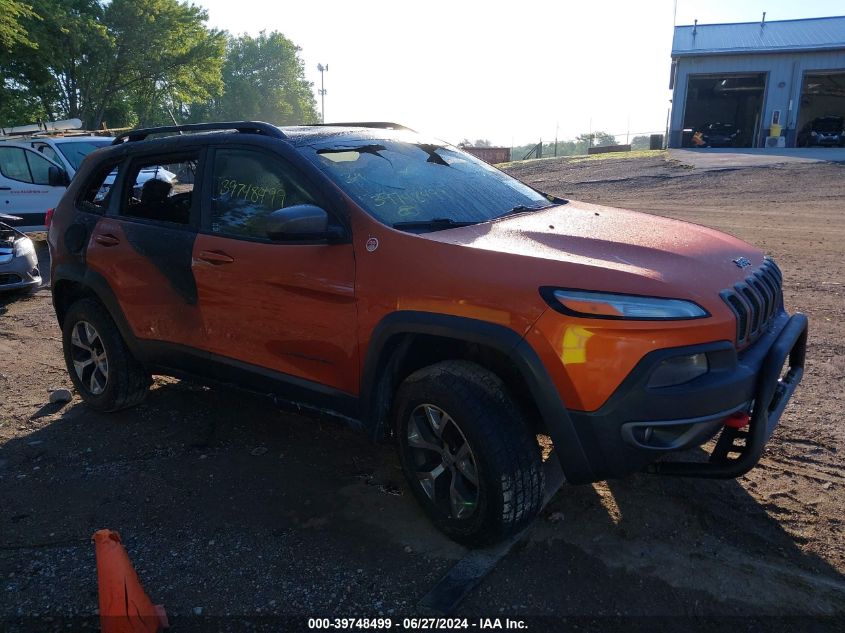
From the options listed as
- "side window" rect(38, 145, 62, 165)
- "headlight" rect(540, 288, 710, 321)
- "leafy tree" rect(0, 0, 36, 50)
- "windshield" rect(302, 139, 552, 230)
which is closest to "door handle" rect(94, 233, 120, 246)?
"windshield" rect(302, 139, 552, 230)

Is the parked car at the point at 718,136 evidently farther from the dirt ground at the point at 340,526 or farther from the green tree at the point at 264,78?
the green tree at the point at 264,78

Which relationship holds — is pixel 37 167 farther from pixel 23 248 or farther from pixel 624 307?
pixel 624 307

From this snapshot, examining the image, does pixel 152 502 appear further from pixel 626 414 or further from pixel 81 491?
pixel 626 414

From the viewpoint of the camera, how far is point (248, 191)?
355cm

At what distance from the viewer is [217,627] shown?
2.51 meters

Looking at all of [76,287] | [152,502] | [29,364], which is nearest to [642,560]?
[152,502]

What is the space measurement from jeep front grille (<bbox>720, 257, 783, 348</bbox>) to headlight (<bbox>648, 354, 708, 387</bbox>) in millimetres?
241

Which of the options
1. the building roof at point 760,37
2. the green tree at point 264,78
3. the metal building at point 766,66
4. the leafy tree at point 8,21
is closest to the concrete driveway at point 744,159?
the metal building at point 766,66

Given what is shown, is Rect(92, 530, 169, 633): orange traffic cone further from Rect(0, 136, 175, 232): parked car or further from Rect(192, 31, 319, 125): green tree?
Rect(192, 31, 319, 125): green tree

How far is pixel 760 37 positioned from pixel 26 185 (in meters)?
32.4

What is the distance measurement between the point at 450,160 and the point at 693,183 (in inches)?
633

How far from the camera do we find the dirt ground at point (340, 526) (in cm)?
261

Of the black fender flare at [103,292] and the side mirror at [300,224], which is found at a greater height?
the side mirror at [300,224]

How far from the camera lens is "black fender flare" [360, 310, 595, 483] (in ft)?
8.14
